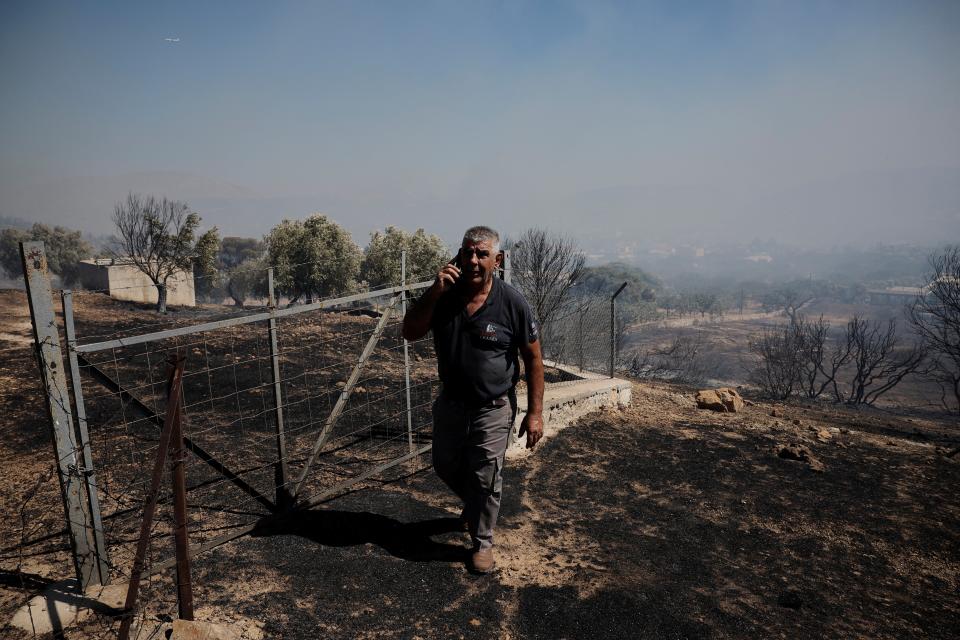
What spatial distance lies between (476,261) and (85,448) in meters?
2.42

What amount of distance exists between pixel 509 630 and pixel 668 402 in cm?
653

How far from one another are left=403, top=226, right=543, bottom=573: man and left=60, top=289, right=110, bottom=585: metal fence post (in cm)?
180

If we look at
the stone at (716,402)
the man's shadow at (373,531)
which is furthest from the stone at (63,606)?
the stone at (716,402)

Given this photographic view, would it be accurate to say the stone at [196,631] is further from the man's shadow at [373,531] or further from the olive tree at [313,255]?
the olive tree at [313,255]

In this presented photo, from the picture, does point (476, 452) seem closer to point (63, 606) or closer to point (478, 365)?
point (478, 365)

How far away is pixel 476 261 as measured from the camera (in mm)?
3443

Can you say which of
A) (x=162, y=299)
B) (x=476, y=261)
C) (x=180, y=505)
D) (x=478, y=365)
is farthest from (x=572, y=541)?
(x=162, y=299)

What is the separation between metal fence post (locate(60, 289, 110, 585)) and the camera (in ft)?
9.68

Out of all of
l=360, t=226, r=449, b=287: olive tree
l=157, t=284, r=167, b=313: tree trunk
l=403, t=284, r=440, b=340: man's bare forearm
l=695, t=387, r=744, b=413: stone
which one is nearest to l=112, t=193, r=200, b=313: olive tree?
l=157, t=284, r=167, b=313: tree trunk

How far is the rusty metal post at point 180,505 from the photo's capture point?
2.68 metres

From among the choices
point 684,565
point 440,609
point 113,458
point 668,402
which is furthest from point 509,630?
point 668,402

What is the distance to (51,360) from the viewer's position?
9.60 feet

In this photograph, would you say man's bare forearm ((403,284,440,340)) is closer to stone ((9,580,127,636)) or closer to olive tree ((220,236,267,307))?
stone ((9,580,127,636))

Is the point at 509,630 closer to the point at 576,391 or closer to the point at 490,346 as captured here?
the point at 490,346
